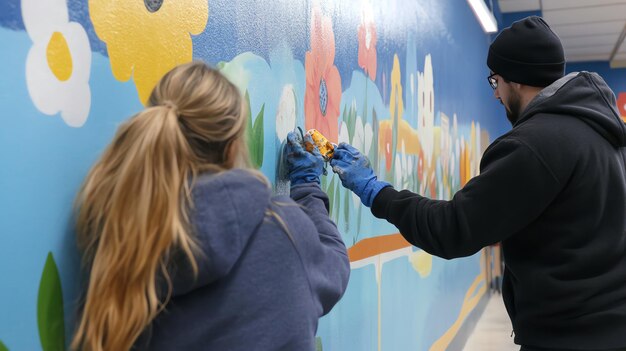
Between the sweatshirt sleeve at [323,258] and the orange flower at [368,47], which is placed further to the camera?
the orange flower at [368,47]

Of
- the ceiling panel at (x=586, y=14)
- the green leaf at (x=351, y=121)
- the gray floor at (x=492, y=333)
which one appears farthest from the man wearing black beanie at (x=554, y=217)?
the ceiling panel at (x=586, y=14)

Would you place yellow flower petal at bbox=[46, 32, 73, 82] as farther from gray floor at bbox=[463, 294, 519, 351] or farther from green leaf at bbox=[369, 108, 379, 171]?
gray floor at bbox=[463, 294, 519, 351]

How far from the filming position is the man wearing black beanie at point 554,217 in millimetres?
1709

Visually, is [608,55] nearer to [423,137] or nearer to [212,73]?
[423,137]

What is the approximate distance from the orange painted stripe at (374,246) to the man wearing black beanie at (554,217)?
2.10 feet

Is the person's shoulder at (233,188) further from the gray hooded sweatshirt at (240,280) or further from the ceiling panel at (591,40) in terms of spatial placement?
the ceiling panel at (591,40)

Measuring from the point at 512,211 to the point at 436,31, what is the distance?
264 cm

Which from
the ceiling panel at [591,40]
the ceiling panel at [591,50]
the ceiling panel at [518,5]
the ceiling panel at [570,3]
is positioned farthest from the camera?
the ceiling panel at [591,50]

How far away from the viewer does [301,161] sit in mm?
1775

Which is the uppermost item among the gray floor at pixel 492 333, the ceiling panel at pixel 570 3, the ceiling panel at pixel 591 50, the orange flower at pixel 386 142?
the orange flower at pixel 386 142

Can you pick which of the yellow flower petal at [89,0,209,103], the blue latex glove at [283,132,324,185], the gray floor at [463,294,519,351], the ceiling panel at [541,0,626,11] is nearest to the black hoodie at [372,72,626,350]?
the blue latex glove at [283,132,324,185]

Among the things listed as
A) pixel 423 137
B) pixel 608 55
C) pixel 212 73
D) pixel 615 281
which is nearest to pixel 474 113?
pixel 423 137

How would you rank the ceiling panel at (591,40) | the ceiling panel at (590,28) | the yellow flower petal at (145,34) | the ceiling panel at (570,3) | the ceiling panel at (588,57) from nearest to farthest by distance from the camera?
the yellow flower petal at (145,34) → the ceiling panel at (570,3) → the ceiling panel at (590,28) → the ceiling panel at (591,40) → the ceiling panel at (588,57)

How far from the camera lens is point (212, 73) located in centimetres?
118
